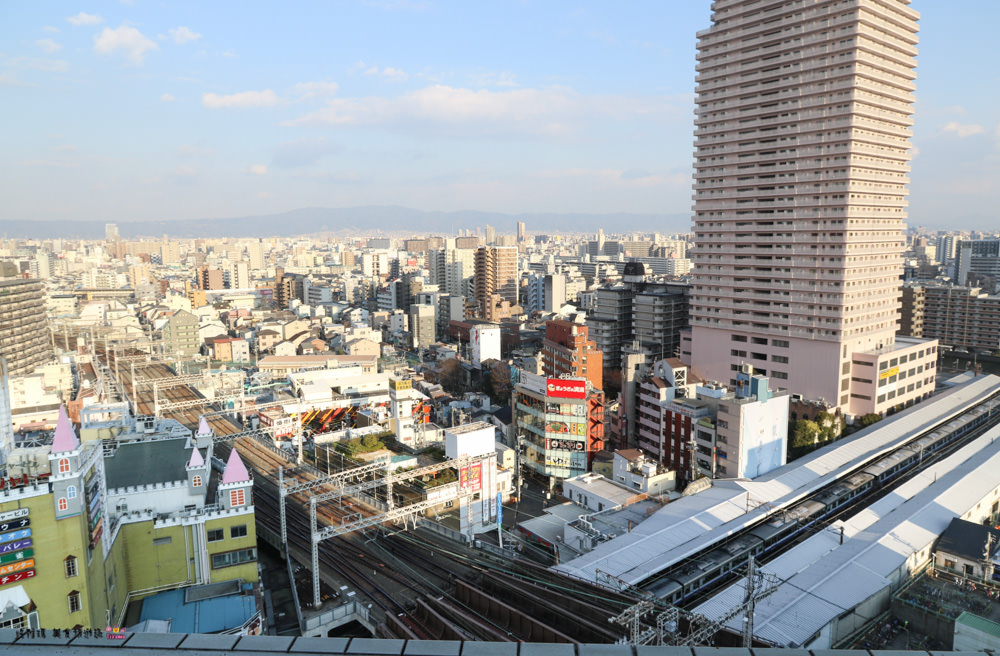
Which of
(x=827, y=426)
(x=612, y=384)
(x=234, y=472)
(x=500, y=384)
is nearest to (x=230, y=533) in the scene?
(x=234, y=472)

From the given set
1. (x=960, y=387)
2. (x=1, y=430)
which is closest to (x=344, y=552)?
(x=1, y=430)

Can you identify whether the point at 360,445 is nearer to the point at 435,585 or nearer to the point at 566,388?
the point at 566,388

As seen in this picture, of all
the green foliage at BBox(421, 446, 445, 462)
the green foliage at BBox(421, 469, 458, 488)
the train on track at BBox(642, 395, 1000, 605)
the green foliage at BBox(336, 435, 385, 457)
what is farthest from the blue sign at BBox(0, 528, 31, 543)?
the green foliage at BBox(421, 446, 445, 462)

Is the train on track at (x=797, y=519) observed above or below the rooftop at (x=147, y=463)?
below

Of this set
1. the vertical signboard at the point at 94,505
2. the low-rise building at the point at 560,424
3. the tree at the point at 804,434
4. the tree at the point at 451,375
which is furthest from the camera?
the tree at the point at 451,375

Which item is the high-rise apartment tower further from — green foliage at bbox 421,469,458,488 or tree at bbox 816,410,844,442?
green foliage at bbox 421,469,458,488

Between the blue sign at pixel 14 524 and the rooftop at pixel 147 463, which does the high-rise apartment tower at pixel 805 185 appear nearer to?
the rooftop at pixel 147 463

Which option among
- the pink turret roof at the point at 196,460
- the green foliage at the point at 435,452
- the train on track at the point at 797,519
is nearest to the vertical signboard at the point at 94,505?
the pink turret roof at the point at 196,460

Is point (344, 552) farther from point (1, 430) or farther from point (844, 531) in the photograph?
point (844, 531)
